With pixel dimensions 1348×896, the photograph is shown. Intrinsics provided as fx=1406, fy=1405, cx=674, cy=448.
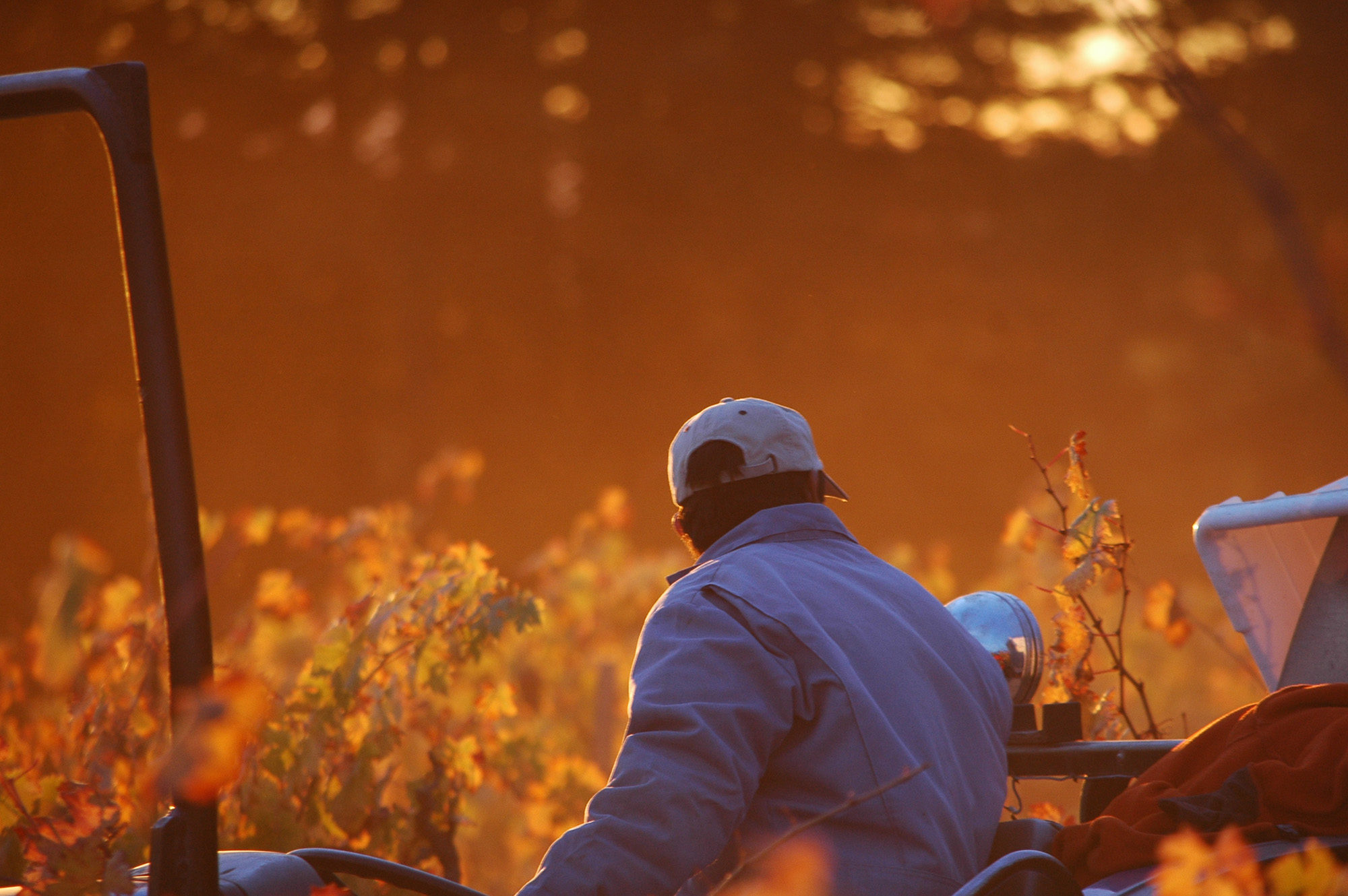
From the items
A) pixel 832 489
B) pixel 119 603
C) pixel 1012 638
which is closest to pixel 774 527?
pixel 832 489

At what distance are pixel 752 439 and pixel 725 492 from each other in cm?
11

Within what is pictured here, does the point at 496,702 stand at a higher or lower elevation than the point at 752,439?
lower

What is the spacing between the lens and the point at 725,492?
8.29 feet

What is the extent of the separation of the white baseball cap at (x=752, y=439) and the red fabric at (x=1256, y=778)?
0.78 metres

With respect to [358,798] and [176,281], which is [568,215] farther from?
[358,798]

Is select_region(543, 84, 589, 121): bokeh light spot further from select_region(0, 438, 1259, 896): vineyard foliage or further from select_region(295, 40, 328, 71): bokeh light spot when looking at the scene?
select_region(0, 438, 1259, 896): vineyard foliage

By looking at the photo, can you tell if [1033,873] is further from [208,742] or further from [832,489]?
[208,742]

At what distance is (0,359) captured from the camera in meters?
11.7

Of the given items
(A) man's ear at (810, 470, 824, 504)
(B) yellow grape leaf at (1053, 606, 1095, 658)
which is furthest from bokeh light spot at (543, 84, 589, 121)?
(A) man's ear at (810, 470, 824, 504)

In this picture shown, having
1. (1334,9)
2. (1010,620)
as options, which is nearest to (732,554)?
(1010,620)

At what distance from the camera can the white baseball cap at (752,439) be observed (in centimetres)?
251

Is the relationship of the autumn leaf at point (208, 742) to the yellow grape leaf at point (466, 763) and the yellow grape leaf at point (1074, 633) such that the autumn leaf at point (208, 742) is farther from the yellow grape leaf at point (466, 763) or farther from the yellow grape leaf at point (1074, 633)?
the yellow grape leaf at point (466, 763)

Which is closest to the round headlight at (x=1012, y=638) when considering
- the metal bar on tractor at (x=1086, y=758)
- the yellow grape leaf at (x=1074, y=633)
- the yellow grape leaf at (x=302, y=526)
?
the metal bar on tractor at (x=1086, y=758)

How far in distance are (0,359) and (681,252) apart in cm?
810
